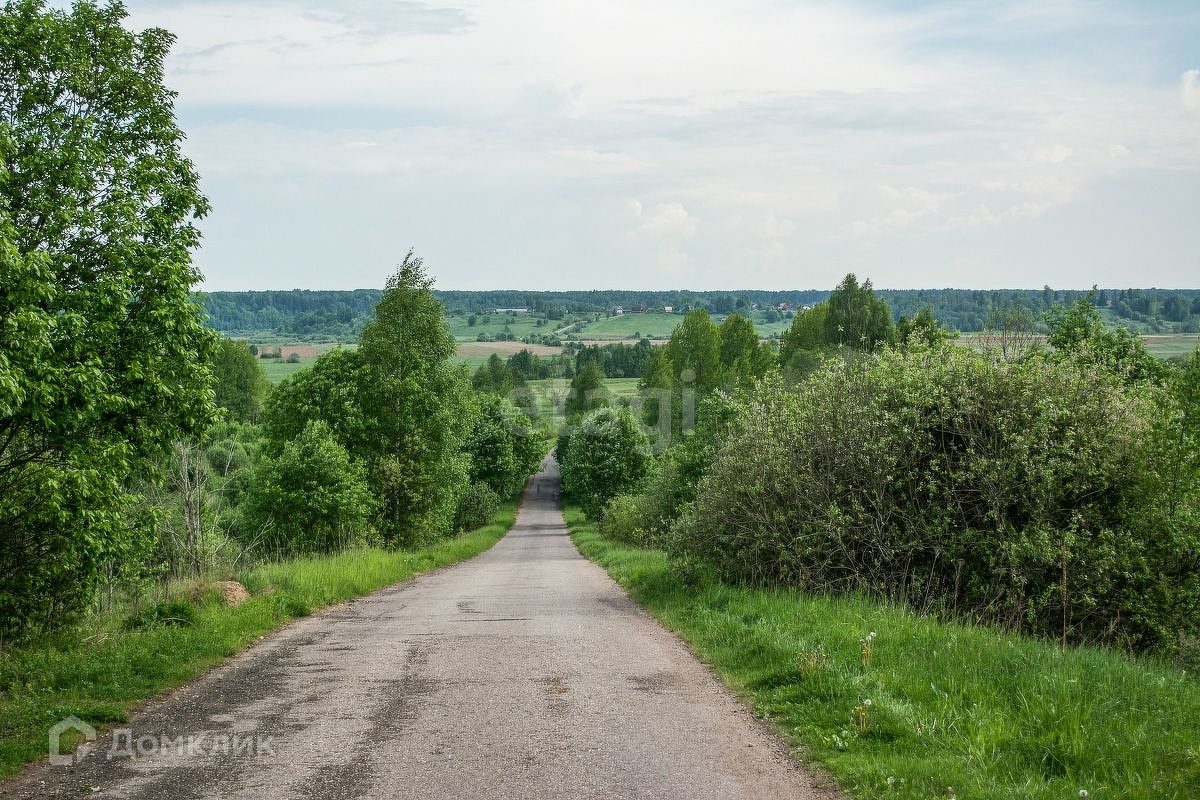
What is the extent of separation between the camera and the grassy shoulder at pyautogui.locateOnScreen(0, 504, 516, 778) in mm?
8977

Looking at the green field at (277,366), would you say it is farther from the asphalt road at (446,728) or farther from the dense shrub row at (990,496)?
the asphalt road at (446,728)

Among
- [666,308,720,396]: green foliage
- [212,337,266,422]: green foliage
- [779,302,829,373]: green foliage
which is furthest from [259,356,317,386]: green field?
[779,302,829,373]: green foliage

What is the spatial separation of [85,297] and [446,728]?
334 inches

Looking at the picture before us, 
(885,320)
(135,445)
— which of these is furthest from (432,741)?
(885,320)

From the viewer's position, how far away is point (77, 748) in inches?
328

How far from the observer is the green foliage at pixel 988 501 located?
14.7 m

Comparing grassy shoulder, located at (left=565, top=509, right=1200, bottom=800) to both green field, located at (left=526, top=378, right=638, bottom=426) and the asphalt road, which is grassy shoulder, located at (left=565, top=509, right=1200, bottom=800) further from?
green field, located at (left=526, top=378, right=638, bottom=426)

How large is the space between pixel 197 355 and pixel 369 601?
7.05m

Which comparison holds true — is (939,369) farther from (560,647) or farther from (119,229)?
(119,229)

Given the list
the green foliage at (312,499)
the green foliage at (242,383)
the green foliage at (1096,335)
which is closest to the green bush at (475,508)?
the green foliage at (312,499)

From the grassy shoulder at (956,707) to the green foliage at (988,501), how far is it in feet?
7.92

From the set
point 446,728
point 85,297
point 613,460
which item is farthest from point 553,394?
point 446,728

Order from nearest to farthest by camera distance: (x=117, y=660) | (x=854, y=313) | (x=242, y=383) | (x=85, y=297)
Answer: (x=117, y=660)
(x=85, y=297)
(x=854, y=313)
(x=242, y=383)

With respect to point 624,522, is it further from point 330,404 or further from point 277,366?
point 277,366
